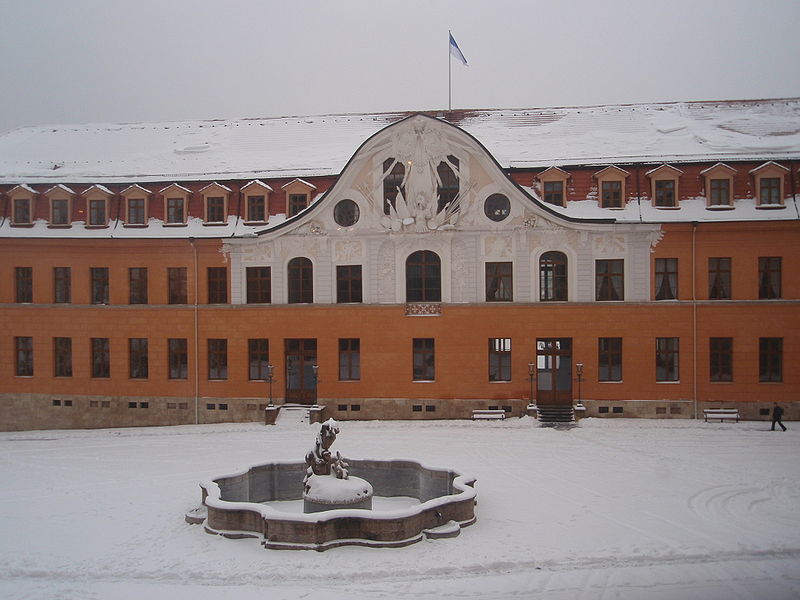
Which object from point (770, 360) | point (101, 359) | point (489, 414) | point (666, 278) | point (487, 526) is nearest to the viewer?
point (487, 526)

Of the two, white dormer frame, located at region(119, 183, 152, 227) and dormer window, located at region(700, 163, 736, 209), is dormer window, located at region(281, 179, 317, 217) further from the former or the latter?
dormer window, located at region(700, 163, 736, 209)

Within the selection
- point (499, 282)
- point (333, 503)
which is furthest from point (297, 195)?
point (333, 503)

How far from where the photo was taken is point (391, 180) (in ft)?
110

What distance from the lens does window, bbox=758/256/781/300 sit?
32031 mm

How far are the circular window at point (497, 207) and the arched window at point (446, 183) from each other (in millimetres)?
1584

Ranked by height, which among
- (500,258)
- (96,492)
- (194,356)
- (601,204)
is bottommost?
(96,492)

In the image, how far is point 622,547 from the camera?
51.6 ft

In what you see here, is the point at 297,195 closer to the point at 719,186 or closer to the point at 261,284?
the point at 261,284

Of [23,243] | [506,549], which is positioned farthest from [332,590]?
[23,243]

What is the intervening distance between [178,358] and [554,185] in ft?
65.2

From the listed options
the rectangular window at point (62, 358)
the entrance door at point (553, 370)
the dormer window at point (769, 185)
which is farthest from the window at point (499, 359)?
the rectangular window at point (62, 358)

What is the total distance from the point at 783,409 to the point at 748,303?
189 inches

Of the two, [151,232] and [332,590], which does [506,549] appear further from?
[151,232]

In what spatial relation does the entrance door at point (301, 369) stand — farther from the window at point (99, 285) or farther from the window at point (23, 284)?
the window at point (23, 284)
